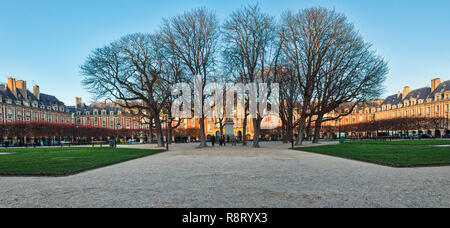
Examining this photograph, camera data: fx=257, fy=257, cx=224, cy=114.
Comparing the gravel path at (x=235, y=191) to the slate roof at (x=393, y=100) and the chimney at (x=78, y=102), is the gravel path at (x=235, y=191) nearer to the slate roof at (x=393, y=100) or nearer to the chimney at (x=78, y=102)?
the slate roof at (x=393, y=100)

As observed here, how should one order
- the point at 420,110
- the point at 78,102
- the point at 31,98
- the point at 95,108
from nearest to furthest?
the point at 420,110 → the point at 31,98 → the point at 78,102 → the point at 95,108

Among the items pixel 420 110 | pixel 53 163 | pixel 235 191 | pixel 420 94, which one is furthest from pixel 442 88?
pixel 53 163

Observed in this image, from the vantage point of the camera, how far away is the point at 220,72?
4319 centimetres

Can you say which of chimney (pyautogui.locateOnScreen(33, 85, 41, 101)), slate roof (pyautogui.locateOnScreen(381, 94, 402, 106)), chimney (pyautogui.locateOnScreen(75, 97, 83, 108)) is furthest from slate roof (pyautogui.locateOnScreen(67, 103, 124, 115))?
slate roof (pyautogui.locateOnScreen(381, 94, 402, 106))

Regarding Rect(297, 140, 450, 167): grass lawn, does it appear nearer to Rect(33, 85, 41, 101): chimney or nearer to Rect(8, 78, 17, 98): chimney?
Rect(8, 78, 17, 98): chimney

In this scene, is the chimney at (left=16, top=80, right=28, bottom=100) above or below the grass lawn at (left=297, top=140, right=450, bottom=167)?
above

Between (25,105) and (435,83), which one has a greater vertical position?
(435,83)

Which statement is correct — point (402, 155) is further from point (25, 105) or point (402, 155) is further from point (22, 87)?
point (22, 87)

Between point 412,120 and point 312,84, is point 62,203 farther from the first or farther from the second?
point 412,120

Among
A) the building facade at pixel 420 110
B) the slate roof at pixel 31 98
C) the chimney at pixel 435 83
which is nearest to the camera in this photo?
the building facade at pixel 420 110

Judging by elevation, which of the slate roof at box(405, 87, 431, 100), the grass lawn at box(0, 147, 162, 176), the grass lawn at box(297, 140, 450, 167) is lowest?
the grass lawn at box(297, 140, 450, 167)

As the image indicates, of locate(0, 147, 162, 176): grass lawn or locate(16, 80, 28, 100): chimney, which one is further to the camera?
locate(16, 80, 28, 100): chimney

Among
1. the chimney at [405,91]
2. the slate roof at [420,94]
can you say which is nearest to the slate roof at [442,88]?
the slate roof at [420,94]

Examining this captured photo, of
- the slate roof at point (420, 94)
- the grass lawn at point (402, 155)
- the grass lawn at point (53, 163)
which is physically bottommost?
the grass lawn at point (402, 155)
